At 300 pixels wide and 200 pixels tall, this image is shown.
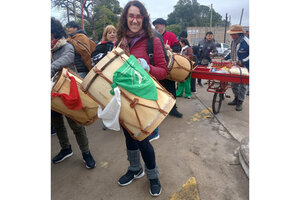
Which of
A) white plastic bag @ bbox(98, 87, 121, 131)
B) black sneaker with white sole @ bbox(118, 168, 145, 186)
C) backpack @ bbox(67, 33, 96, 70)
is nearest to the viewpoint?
white plastic bag @ bbox(98, 87, 121, 131)

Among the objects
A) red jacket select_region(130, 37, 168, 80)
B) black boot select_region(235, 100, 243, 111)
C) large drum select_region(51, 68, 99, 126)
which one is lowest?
black boot select_region(235, 100, 243, 111)

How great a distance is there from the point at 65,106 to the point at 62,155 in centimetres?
108

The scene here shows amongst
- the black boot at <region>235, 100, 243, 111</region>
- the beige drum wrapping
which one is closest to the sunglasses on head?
the beige drum wrapping

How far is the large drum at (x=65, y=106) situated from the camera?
1.86m

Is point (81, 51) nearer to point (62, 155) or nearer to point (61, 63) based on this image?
point (61, 63)

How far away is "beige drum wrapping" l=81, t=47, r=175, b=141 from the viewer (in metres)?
1.36

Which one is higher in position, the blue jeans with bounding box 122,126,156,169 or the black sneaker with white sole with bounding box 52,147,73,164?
the blue jeans with bounding box 122,126,156,169

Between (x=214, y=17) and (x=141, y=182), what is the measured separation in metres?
66.8

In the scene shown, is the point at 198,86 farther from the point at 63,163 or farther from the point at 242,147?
the point at 63,163

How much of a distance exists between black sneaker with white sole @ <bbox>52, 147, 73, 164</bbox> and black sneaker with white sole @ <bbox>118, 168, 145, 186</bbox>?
105 centimetres

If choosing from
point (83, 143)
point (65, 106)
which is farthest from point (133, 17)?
point (83, 143)

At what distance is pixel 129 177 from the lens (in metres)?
2.08

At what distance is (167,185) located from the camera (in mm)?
2020

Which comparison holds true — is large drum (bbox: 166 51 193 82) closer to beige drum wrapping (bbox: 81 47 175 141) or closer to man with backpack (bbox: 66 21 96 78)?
man with backpack (bbox: 66 21 96 78)
